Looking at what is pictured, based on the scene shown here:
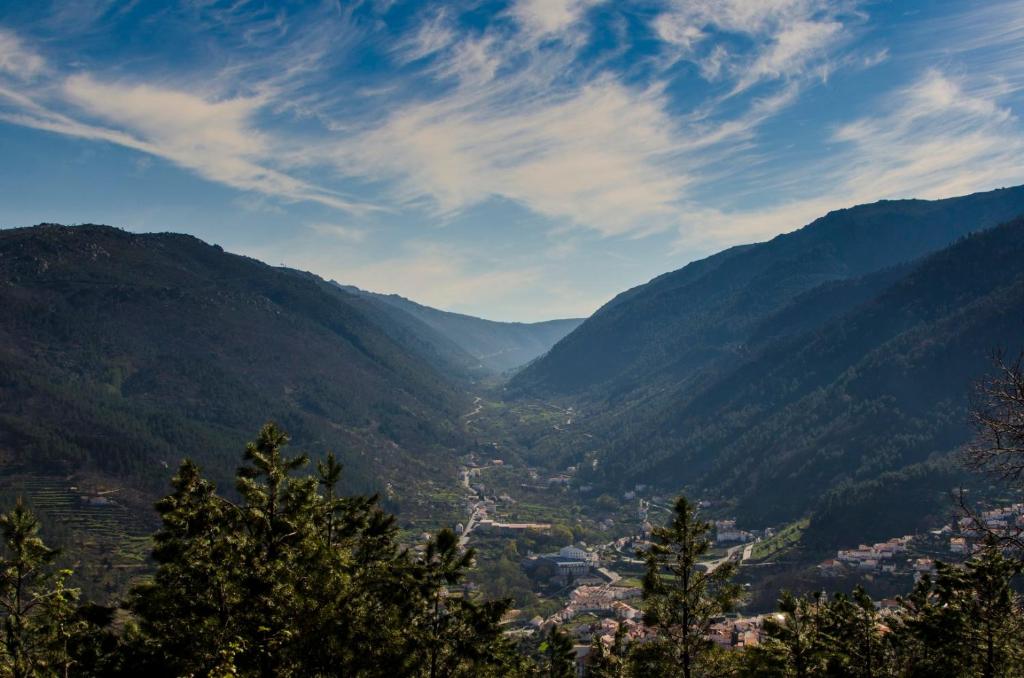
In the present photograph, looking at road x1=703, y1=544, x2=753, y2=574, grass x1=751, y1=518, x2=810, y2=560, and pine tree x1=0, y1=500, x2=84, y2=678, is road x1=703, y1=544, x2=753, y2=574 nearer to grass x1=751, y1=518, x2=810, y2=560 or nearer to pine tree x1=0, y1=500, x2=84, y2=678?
grass x1=751, y1=518, x2=810, y2=560

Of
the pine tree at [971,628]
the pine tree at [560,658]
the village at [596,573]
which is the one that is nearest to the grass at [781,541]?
the village at [596,573]

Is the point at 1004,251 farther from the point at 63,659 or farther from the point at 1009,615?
the point at 63,659

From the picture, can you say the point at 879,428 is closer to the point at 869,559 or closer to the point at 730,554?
the point at 730,554

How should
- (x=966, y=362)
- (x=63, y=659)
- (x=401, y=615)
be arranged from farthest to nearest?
(x=966, y=362) < (x=401, y=615) < (x=63, y=659)

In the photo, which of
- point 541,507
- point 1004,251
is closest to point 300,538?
point 541,507

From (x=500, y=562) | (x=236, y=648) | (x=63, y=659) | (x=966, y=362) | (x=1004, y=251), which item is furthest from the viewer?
(x=1004, y=251)

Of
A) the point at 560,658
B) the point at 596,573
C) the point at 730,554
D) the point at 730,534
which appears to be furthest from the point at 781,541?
the point at 560,658
